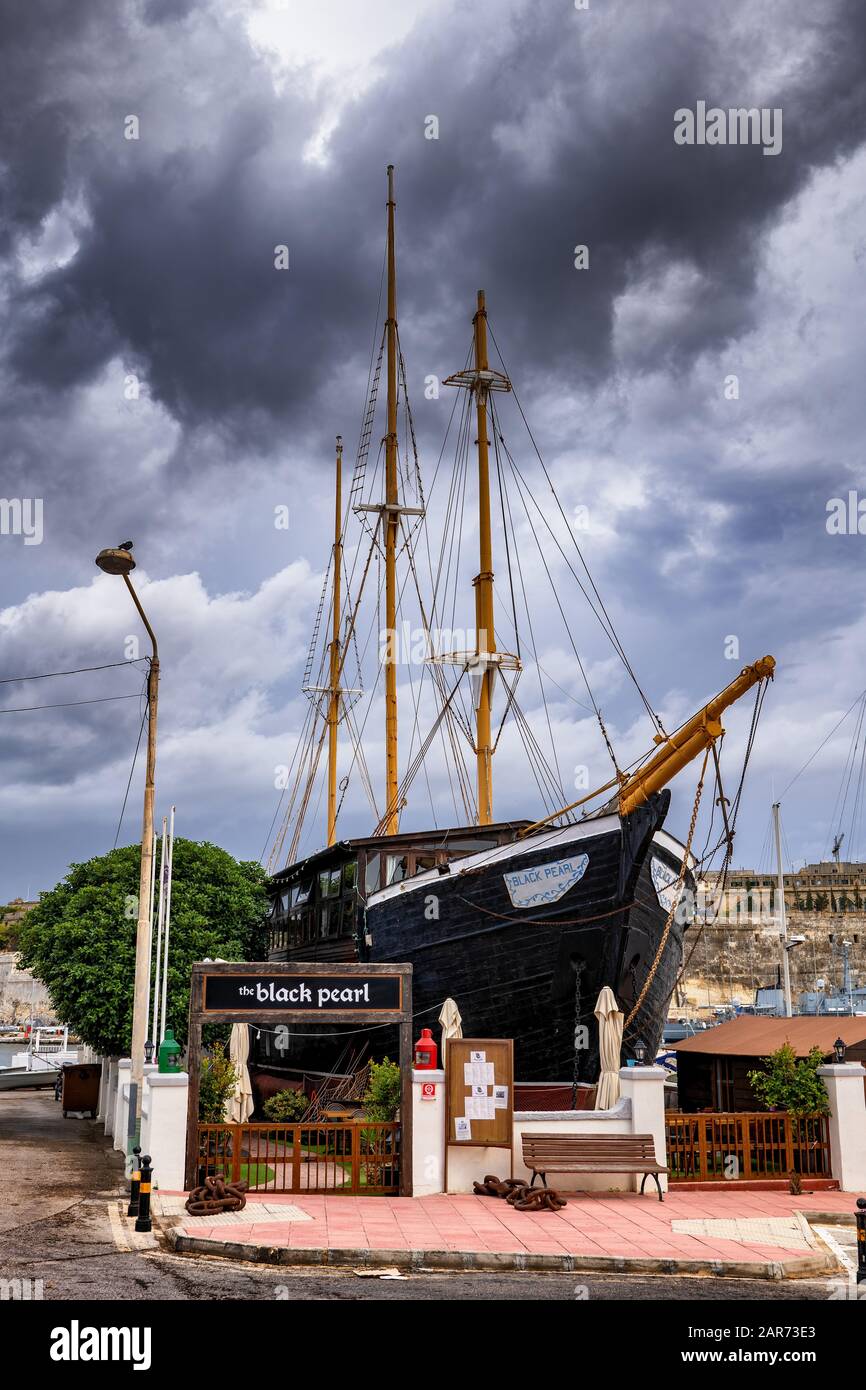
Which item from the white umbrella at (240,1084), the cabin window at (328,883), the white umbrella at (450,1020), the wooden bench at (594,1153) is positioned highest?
the cabin window at (328,883)

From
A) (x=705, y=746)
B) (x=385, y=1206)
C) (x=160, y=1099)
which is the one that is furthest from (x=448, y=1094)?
(x=705, y=746)

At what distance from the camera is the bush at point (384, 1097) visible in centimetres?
1698

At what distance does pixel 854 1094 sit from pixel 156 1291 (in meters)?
11.9

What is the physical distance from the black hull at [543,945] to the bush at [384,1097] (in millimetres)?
5599

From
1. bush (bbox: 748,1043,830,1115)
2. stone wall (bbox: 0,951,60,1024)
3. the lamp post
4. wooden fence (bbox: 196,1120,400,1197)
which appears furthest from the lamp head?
stone wall (bbox: 0,951,60,1024)

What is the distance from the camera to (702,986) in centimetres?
11800

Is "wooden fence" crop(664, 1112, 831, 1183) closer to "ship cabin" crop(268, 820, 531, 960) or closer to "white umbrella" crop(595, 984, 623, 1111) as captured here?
"white umbrella" crop(595, 984, 623, 1111)

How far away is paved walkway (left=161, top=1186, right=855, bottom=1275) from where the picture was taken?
11734mm

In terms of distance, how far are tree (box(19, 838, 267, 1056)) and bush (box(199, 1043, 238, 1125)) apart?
1250 cm

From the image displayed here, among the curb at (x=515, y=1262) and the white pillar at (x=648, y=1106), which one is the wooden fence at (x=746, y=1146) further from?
the curb at (x=515, y=1262)

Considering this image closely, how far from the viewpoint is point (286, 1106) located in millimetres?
22156

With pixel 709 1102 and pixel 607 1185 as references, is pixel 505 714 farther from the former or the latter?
pixel 607 1185

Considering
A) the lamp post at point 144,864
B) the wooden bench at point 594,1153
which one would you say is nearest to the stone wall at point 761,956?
the lamp post at point 144,864

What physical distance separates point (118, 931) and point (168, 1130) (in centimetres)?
1555
